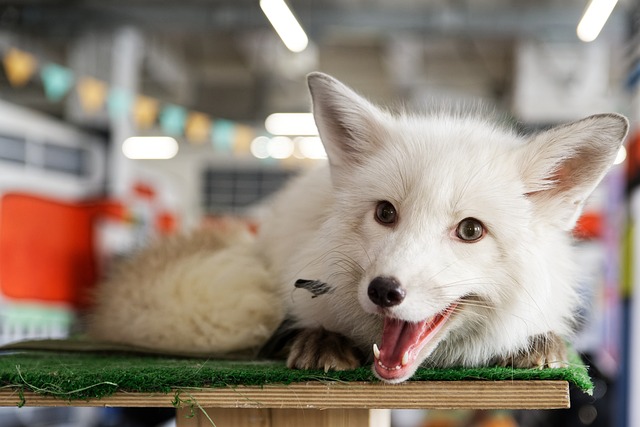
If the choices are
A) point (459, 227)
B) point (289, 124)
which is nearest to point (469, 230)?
point (459, 227)

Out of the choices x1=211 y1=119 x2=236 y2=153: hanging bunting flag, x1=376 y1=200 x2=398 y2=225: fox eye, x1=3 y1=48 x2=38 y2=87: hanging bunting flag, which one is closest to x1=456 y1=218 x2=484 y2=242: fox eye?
x1=376 y1=200 x2=398 y2=225: fox eye

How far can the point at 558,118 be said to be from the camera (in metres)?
7.10

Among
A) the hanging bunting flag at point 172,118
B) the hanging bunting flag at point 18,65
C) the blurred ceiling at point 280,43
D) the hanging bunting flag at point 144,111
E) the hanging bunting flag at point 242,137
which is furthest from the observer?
the blurred ceiling at point 280,43

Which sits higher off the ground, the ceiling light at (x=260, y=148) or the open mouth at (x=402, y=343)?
the ceiling light at (x=260, y=148)

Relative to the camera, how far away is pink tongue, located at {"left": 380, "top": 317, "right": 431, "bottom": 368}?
105 centimetres

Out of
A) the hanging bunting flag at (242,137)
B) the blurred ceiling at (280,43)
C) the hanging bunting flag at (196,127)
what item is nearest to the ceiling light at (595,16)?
the blurred ceiling at (280,43)

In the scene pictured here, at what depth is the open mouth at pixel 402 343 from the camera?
40.6 inches

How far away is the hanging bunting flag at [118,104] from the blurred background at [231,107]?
2 cm

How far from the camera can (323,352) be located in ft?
3.76

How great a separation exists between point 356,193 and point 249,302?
354 mm

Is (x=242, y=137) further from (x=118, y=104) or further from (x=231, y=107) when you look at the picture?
(x=231, y=107)

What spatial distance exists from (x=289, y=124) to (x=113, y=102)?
7.39m

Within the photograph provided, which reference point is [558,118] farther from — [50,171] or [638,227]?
[50,171]

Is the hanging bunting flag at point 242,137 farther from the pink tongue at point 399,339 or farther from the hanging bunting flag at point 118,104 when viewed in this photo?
the pink tongue at point 399,339
